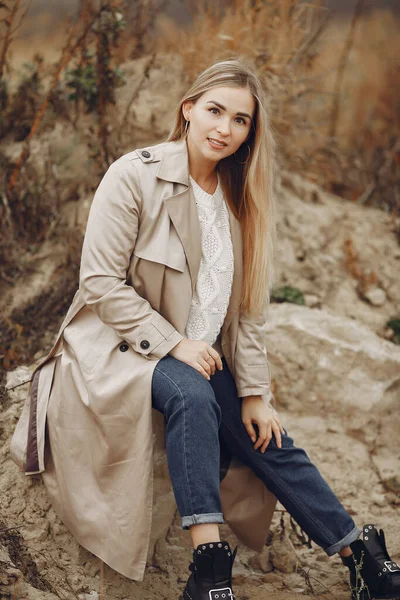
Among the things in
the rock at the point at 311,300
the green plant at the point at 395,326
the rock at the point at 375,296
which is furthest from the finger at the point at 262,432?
the rock at the point at 375,296

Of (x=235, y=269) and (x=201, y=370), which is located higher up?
(x=235, y=269)

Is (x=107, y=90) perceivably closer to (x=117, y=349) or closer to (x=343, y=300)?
(x=343, y=300)

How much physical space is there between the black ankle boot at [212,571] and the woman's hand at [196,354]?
62 centimetres

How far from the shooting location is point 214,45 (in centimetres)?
461

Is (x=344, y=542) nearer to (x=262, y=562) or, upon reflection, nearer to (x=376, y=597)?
(x=376, y=597)

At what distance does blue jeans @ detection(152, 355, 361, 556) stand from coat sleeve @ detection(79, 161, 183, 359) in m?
0.11

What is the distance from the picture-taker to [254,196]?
2.78 meters

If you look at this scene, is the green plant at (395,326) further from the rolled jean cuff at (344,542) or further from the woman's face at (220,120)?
the woman's face at (220,120)

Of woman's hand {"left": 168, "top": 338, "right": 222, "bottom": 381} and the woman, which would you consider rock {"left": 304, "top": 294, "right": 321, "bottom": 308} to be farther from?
woman's hand {"left": 168, "top": 338, "right": 222, "bottom": 381}

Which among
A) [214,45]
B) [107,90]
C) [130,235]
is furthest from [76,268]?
[214,45]

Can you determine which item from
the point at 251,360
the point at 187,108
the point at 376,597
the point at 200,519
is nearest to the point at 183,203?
the point at 187,108

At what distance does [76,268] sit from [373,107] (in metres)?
4.96

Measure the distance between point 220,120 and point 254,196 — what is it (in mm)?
364

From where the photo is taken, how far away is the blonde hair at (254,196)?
2750 millimetres
